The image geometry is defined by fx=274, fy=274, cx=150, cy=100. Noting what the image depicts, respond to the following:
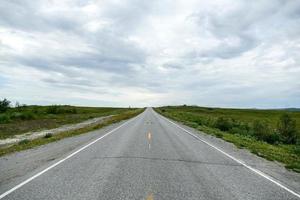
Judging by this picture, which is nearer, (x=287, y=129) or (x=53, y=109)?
(x=287, y=129)

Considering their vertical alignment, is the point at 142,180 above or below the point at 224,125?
below

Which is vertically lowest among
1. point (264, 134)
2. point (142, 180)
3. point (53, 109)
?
point (264, 134)

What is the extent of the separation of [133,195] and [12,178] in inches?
149

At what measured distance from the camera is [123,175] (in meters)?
7.56

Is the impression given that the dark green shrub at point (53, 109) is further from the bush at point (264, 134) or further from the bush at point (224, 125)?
the bush at point (264, 134)

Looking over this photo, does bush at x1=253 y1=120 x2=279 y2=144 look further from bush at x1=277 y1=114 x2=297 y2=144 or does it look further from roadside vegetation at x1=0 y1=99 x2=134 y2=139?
roadside vegetation at x1=0 y1=99 x2=134 y2=139

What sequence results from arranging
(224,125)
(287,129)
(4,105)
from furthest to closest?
(4,105), (224,125), (287,129)

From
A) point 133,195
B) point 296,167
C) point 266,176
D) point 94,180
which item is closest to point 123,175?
point 94,180

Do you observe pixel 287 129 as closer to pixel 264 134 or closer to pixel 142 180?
pixel 264 134

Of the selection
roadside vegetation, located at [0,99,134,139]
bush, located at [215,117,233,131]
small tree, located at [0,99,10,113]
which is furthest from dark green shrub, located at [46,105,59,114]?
bush, located at [215,117,233,131]

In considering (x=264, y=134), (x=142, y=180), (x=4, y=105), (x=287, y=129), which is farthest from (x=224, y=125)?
(x=4, y=105)

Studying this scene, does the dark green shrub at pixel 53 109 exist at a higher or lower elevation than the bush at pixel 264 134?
higher

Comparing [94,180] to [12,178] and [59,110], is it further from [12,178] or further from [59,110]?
[59,110]

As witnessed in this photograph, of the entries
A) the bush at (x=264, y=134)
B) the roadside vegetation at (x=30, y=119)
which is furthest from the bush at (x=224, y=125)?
the roadside vegetation at (x=30, y=119)
